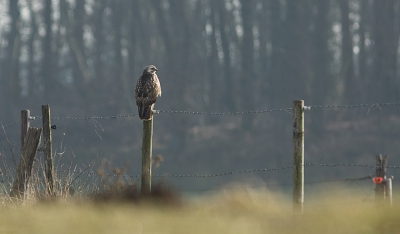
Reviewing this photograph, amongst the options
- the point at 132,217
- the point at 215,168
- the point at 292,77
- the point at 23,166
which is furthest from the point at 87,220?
the point at 292,77

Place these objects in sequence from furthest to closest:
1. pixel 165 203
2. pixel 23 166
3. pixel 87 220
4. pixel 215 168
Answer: pixel 215 168 < pixel 23 166 < pixel 165 203 < pixel 87 220

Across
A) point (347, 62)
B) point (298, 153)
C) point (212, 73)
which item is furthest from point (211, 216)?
point (212, 73)

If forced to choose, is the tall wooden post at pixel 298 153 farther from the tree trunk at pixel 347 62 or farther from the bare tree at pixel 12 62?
the bare tree at pixel 12 62

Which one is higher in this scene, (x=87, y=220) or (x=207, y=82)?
(x=207, y=82)

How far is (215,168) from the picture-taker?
3331cm

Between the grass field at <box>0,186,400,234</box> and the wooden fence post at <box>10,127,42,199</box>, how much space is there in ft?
3.46

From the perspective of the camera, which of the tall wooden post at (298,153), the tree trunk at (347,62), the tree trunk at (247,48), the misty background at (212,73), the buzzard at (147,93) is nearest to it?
the tall wooden post at (298,153)

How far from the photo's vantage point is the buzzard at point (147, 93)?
10.5 m

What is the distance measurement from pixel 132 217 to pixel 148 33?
33637 mm

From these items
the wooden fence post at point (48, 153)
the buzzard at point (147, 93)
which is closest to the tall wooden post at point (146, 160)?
the buzzard at point (147, 93)

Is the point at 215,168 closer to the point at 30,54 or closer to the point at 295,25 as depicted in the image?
the point at 295,25

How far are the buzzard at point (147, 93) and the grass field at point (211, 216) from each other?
1.90 metres

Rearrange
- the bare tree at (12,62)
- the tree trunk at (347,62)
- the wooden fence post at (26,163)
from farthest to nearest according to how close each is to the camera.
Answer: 1. the bare tree at (12,62)
2. the tree trunk at (347,62)
3. the wooden fence post at (26,163)

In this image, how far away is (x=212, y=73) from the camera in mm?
40406
